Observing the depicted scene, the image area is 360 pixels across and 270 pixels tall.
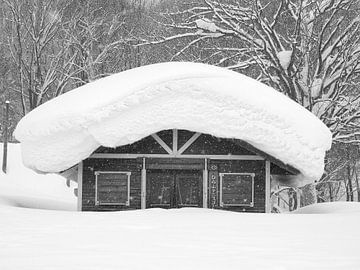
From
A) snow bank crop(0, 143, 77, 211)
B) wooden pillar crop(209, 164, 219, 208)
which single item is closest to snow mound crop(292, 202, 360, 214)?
wooden pillar crop(209, 164, 219, 208)

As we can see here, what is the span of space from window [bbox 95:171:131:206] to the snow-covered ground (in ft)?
12.4

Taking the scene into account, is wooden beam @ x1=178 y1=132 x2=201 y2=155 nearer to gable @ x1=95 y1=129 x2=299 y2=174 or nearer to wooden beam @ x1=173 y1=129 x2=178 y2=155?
gable @ x1=95 y1=129 x2=299 y2=174

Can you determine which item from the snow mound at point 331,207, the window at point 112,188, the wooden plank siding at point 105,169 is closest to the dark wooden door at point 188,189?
the wooden plank siding at point 105,169

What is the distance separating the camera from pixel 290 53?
19719 mm

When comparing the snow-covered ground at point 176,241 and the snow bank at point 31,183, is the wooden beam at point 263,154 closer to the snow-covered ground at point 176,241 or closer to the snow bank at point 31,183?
the snow-covered ground at point 176,241

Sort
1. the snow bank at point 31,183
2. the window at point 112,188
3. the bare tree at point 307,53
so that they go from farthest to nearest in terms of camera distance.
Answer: the snow bank at point 31,183 → the bare tree at point 307,53 → the window at point 112,188

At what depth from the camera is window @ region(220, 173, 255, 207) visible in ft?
55.3

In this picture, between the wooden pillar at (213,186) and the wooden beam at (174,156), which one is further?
the wooden pillar at (213,186)

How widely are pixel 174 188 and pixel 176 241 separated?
901 cm

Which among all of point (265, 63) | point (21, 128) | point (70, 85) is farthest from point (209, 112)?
point (70, 85)

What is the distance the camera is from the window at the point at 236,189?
664 inches

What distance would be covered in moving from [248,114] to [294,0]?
10.1 m

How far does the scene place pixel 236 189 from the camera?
16.9m

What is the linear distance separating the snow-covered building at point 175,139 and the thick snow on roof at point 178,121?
0.03 metres
